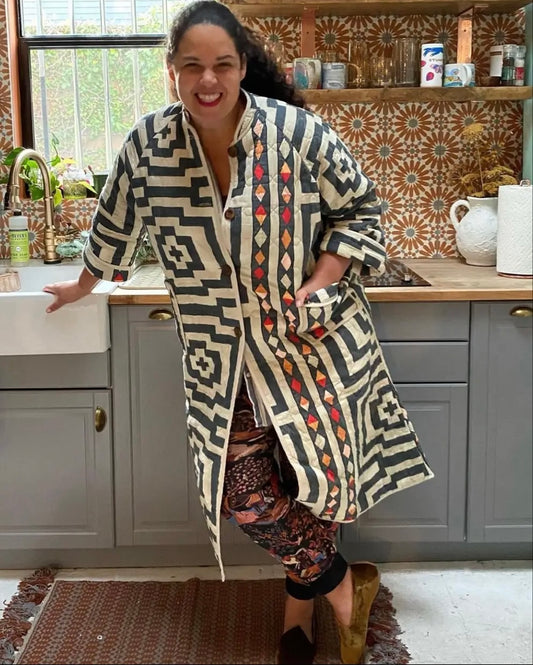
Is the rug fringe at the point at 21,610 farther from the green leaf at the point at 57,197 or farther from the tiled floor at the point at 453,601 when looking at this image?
the green leaf at the point at 57,197

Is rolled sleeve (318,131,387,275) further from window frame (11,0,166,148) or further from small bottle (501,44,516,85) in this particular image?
window frame (11,0,166,148)

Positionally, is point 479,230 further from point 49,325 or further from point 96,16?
point 96,16

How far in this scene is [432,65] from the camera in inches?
96.0

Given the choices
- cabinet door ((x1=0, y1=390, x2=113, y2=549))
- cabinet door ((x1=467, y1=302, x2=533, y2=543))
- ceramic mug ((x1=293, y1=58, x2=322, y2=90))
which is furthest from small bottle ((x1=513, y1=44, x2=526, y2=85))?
cabinet door ((x1=0, y1=390, x2=113, y2=549))

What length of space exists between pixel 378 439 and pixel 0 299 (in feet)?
3.11

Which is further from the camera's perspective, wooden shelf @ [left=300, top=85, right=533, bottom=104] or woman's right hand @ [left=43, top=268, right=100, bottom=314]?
wooden shelf @ [left=300, top=85, right=533, bottom=104]

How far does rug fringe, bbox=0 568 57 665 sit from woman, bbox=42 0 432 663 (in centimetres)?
58

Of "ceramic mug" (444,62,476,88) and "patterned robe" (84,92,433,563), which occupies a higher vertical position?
"ceramic mug" (444,62,476,88)

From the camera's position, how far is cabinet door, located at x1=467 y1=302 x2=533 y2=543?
2.17 meters

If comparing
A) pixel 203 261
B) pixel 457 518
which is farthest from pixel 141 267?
pixel 457 518

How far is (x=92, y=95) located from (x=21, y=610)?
154 cm

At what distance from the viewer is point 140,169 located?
5.50ft

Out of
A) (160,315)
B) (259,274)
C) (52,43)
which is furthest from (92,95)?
(259,274)

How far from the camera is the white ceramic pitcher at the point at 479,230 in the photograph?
2.45 meters
